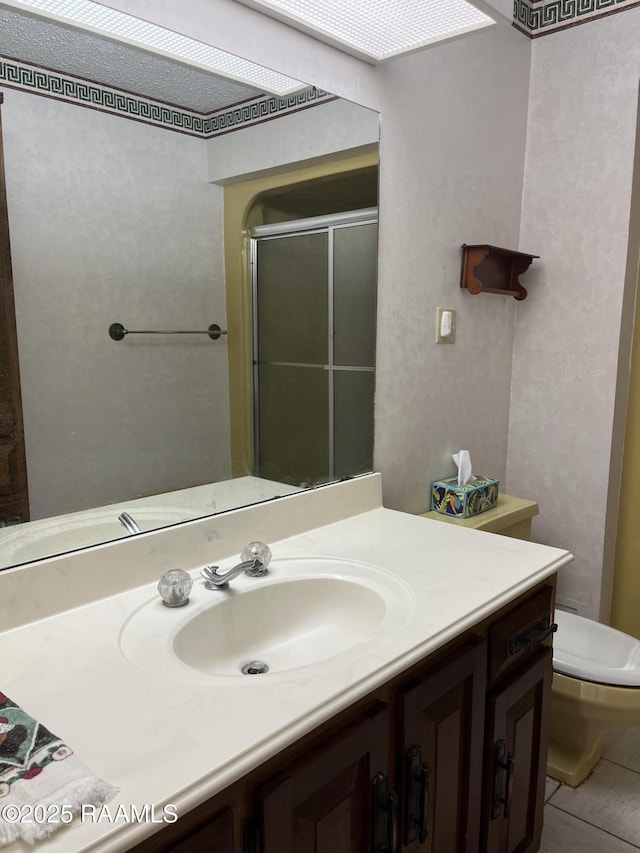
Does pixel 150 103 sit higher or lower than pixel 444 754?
higher

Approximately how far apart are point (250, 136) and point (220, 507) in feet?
2.69

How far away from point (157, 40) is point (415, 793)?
1.43 m

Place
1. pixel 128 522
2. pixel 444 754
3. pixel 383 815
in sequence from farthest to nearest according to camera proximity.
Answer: pixel 128 522, pixel 444 754, pixel 383 815

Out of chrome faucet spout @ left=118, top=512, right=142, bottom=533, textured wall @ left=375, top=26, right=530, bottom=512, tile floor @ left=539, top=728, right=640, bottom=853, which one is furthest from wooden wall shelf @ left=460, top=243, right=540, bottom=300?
tile floor @ left=539, top=728, right=640, bottom=853

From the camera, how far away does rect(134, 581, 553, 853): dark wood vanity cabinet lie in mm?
781

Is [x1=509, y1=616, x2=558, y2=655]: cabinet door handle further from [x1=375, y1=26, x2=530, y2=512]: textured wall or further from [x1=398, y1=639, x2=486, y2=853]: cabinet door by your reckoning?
[x1=375, y1=26, x2=530, y2=512]: textured wall

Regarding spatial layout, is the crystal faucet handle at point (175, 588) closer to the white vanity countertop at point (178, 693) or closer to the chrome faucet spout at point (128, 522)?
the white vanity countertop at point (178, 693)

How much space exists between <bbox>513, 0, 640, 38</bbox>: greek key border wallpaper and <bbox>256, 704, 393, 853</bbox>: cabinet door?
2.12m

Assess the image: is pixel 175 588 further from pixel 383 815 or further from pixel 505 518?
pixel 505 518

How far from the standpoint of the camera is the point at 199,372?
1327 millimetres

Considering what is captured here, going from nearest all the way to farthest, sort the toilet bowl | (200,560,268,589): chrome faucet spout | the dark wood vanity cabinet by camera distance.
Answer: the dark wood vanity cabinet → (200,560,268,589): chrome faucet spout → the toilet bowl

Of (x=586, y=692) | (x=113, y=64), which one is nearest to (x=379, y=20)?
(x=113, y=64)

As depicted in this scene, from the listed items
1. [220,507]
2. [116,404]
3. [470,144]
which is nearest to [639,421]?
[470,144]

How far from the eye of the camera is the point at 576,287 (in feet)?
7.06
